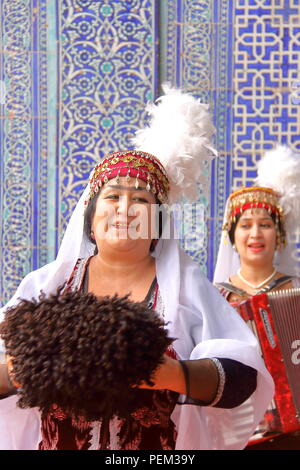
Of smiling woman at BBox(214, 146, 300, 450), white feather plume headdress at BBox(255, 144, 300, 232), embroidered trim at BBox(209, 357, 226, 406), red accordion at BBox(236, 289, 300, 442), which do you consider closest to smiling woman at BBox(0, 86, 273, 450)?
embroidered trim at BBox(209, 357, 226, 406)

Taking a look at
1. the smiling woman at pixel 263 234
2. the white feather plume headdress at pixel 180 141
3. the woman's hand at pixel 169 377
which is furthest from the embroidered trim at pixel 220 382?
the smiling woman at pixel 263 234

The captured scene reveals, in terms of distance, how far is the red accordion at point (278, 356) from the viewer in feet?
11.6

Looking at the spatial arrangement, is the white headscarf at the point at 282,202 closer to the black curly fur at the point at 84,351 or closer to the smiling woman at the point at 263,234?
the smiling woman at the point at 263,234

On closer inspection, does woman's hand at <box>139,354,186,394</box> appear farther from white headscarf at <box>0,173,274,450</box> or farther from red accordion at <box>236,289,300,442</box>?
red accordion at <box>236,289,300,442</box>

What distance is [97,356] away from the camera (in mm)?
1916

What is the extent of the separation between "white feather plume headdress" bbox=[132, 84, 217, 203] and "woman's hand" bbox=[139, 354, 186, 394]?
2.84 ft

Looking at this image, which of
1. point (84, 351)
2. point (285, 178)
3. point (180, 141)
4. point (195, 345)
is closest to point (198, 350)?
point (195, 345)

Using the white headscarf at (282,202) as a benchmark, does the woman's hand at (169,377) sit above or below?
below

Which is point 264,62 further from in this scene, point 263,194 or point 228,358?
point 228,358

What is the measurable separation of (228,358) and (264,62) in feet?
11.3

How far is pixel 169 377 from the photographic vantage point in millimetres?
2104

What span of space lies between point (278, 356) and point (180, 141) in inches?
47.4

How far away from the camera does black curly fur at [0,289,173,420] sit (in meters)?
1.92

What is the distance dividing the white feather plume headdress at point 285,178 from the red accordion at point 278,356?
106 cm
